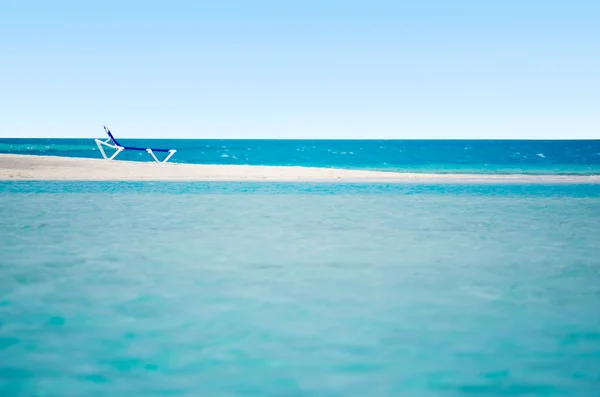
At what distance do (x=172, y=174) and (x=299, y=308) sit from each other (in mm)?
31778

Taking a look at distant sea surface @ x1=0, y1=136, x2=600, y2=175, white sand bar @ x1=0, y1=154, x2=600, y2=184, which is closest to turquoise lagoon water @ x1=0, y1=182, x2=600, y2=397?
white sand bar @ x1=0, y1=154, x2=600, y2=184

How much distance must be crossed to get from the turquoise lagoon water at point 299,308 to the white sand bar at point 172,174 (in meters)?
21.1

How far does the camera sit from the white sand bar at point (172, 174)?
35250 millimetres

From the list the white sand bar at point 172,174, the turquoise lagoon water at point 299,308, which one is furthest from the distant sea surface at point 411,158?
the turquoise lagoon water at point 299,308

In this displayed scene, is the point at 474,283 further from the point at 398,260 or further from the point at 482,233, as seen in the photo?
the point at 482,233

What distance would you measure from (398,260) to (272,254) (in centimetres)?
202

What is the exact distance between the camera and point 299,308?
22.6ft

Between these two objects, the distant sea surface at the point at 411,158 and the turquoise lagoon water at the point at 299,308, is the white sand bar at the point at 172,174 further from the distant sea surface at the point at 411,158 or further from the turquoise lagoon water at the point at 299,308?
the turquoise lagoon water at the point at 299,308

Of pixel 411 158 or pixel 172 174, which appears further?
pixel 411 158

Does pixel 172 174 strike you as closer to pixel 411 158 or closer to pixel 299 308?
pixel 299 308

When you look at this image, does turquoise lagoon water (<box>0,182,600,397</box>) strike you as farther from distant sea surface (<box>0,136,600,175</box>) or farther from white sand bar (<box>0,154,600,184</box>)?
distant sea surface (<box>0,136,600,175</box>)

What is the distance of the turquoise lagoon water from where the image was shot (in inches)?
191

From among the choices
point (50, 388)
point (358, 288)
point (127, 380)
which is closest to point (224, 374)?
point (127, 380)

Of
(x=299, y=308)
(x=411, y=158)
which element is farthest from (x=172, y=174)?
(x=411, y=158)
